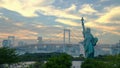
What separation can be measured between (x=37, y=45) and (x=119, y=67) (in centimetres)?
6217

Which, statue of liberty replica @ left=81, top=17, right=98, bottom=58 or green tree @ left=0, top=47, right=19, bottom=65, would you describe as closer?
green tree @ left=0, top=47, right=19, bottom=65

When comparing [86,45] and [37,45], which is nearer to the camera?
[86,45]

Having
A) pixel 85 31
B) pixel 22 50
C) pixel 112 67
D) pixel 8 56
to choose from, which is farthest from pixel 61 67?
pixel 22 50

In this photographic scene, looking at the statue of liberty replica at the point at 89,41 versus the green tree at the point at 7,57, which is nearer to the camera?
the green tree at the point at 7,57

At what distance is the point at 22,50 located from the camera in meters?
87.8

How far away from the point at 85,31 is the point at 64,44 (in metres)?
Result: 28.9

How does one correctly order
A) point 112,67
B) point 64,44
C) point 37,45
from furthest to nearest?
1. point 37,45
2. point 64,44
3. point 112,67

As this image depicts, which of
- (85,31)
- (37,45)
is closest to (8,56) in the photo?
(85,31)

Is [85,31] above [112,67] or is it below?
above

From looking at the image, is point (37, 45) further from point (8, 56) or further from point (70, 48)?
point (8, 56)

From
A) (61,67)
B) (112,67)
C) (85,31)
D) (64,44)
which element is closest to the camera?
(61,67)

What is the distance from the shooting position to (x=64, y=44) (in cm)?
8256

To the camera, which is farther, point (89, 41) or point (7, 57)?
point (89, 41)

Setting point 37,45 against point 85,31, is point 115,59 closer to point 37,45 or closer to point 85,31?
point 85,31
